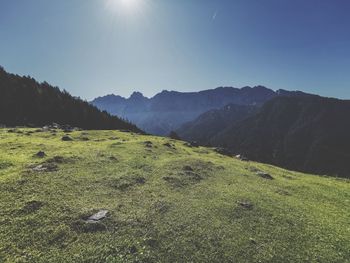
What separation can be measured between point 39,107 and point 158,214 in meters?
121

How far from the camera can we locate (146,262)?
64.1 feet

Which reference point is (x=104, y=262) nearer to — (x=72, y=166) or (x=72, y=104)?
(x=72, y=166)

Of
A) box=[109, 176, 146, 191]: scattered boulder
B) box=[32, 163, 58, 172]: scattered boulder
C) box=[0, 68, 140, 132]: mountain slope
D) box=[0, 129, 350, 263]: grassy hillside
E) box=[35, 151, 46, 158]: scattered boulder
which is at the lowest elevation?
box=[0, 129, 350, 263]: grassy hillside

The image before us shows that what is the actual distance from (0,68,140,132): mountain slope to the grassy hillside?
87915 millimetres

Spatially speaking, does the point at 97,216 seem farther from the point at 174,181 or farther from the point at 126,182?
the point at 174,181

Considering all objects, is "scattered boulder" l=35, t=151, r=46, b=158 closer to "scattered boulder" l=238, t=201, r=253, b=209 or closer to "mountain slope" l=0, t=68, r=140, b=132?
"scattered boulder" l=238, t=201, r=253, b=209

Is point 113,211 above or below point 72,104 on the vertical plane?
below

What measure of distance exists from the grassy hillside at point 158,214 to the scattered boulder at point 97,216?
47 cm

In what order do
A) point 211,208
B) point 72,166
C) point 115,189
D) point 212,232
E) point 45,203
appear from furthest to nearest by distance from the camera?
1. point 72,166
2. point 115,189
3. point 211,208
4. point 45,203
5. point 212,232

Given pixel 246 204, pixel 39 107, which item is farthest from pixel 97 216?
pixel 39 107

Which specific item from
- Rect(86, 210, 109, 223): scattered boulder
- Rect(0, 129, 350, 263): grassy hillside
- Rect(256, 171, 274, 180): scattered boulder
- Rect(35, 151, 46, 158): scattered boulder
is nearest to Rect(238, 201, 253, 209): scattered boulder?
Rect(0, 129, 350, 263): grassy hillside

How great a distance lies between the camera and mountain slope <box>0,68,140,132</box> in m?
119

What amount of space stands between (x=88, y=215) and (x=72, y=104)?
448 feet

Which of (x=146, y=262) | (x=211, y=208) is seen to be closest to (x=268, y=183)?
(x=211, y=208)
